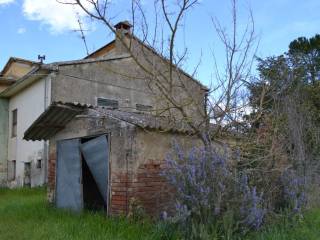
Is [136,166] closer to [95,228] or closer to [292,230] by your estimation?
[95,228]

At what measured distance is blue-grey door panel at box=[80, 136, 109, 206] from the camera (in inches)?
363

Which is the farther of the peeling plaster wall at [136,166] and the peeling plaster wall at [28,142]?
the peeling plaster wall at [28,142]

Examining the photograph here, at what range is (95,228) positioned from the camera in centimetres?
754

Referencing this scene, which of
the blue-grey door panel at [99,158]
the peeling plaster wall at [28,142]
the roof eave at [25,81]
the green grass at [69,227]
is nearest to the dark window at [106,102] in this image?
the peeling plaster wall at [28,142]

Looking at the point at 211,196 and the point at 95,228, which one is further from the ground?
the point at 211,196

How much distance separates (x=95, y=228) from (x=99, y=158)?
2198mm

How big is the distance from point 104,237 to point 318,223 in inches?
159

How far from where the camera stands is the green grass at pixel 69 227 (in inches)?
275

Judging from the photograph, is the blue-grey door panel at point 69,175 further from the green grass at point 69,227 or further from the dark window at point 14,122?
the dark window at point 14,122

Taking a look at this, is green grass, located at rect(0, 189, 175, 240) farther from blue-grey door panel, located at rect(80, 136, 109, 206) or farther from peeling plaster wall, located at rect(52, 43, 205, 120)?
peeling plaster wall, located at rect(52, 43, 205, 120)

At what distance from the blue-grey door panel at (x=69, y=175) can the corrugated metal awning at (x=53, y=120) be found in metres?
0.47

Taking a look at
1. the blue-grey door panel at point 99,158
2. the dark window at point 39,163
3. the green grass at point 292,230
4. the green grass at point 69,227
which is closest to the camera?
the green grass at point 292,230

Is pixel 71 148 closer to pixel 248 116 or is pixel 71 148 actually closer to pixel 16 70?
pixel 248 116

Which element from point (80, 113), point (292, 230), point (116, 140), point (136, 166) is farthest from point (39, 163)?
point (292, 230)
